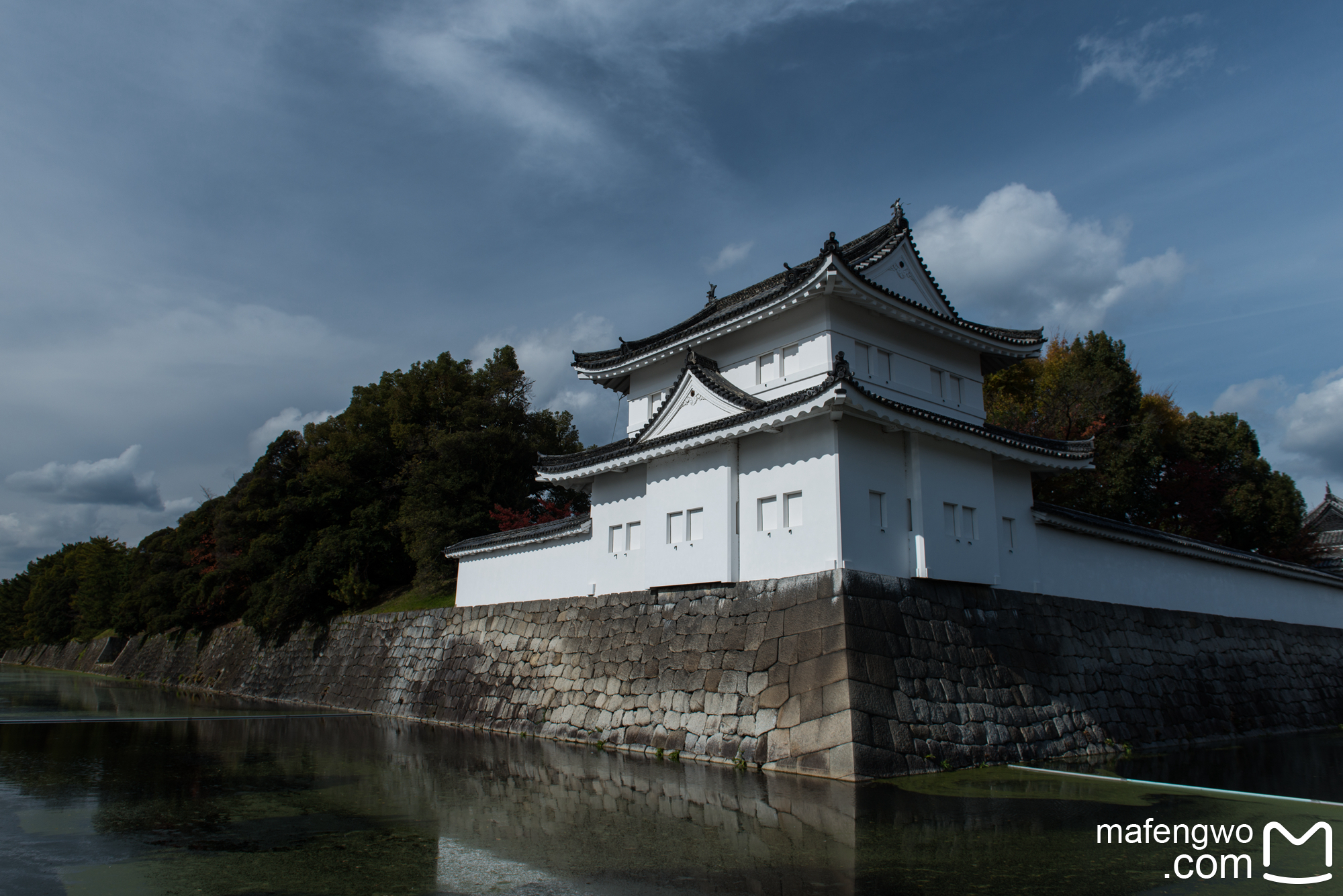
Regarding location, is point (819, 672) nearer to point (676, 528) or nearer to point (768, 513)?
point (768, 513)

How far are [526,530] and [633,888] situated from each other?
39.7ft

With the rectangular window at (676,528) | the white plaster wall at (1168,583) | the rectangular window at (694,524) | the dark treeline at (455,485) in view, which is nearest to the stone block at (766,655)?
the rectangular window at (694,524)

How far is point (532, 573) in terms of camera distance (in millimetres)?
16562

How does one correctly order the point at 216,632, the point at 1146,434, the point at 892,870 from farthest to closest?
the point at 216,632 < the point at 1146,434 < the point at 892,870

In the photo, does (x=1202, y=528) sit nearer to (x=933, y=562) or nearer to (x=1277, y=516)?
(x=1277, y=516)

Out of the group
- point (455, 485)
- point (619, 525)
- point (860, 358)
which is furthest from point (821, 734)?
point (455, 485)

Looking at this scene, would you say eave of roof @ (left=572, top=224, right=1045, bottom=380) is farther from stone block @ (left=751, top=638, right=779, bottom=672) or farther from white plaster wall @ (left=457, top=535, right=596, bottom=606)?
stone block @ (left=751, top=638, right=779, bottom=672)

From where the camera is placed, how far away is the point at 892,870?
545cm

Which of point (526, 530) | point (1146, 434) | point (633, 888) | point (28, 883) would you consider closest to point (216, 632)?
point (526, 530)

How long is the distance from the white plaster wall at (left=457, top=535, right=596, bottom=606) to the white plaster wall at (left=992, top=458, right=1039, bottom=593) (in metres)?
6.81

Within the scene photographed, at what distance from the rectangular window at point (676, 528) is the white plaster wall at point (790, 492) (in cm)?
121

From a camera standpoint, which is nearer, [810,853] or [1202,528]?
[810,853]

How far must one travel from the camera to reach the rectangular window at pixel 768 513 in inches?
453

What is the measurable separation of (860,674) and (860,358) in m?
5.27
